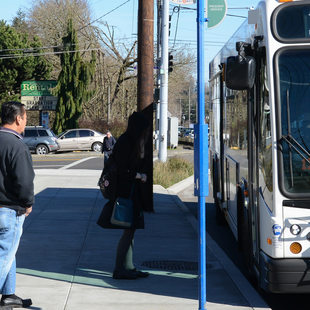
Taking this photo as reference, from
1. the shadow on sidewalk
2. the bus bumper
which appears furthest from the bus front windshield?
the shadow on sidewalk

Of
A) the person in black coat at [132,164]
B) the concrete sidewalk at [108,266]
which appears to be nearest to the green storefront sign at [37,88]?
the concrete sidewalk at [108,266]

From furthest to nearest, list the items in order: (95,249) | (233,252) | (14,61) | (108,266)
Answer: (14,61) < (233,252) < (95,249) < (108,266)

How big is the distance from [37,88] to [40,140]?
29.9 feet

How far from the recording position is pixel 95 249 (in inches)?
383

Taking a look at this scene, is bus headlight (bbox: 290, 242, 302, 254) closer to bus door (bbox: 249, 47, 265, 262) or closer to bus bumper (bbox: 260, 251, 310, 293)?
bus bumper (bbox: 260, 251, 310, 293)

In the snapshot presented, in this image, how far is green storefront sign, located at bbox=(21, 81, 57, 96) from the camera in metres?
48.4

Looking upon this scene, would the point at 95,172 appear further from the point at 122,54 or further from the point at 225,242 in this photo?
the point at 122,54

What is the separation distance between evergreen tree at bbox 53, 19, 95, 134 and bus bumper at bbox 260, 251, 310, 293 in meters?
41.4

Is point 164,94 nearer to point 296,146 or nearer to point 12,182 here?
point 296,146

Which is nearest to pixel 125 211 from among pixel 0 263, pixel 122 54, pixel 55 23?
pixel 0 263

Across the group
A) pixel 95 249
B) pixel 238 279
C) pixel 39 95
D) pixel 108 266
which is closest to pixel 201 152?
pixel 238 279

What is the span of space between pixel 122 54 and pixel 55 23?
853 cm

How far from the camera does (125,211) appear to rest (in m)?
7.65

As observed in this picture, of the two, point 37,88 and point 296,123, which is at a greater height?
point 37,88
